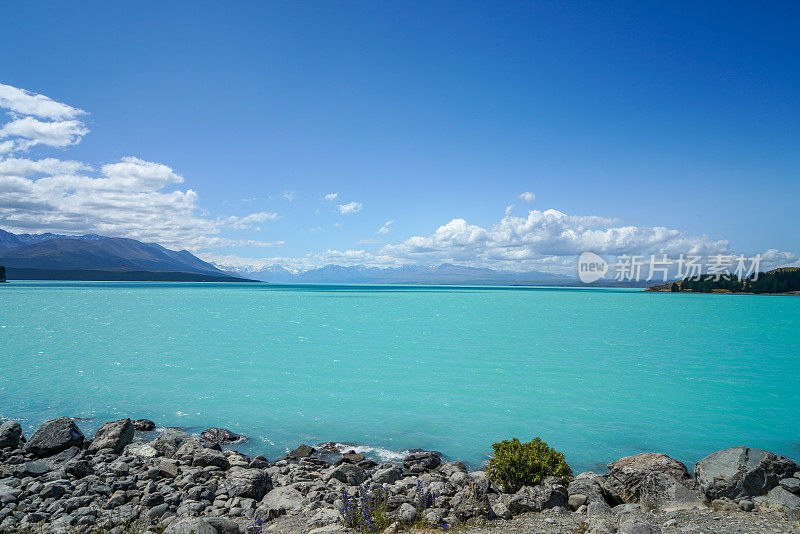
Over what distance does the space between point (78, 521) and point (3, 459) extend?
7080 mm

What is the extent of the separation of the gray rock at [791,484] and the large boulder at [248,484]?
12398mm

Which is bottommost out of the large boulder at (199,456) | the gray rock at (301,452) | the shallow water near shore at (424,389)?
the shallow water near shore at (424,389)

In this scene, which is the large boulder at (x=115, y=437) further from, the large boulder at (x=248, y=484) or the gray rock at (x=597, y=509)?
the gray rock at (x=597, y=509)

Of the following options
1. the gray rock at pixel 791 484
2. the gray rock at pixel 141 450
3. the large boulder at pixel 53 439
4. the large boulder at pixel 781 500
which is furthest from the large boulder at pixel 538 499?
the large boulder at pixel 53 439

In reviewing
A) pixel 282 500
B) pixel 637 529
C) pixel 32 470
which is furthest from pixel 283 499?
pixel 637 529

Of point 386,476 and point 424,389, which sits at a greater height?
point 386,476

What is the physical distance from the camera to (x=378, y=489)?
1007 centimetres

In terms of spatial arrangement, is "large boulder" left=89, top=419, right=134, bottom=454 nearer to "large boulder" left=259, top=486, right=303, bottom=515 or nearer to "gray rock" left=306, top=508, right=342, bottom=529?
"large boulder" left=259, top=486, right=303, bottom=515

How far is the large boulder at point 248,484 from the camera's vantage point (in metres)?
11.2

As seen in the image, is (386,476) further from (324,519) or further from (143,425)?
(143,425)

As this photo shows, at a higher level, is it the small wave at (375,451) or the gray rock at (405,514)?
the gray rock at (405,514)

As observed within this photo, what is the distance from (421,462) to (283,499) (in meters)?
5.10

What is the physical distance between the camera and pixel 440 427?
19.7m

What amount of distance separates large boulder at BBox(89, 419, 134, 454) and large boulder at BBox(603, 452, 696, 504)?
15071 mm
